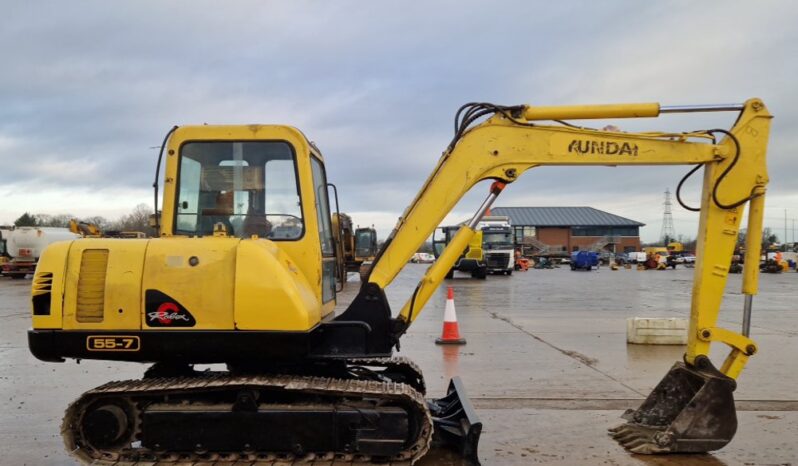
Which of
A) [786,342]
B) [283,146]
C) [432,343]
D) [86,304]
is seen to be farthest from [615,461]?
[786,342]

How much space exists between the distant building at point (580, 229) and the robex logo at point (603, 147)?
77.0 meters

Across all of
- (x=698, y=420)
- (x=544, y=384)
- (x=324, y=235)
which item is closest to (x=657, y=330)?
(x=544, y=384)

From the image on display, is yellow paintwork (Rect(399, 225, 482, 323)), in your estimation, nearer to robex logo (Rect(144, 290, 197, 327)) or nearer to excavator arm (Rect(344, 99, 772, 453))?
excavator arm (Rect(344, 99, 772, 453))

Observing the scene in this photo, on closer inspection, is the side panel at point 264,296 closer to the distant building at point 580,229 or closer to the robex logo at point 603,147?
the robex logo at point 603,147

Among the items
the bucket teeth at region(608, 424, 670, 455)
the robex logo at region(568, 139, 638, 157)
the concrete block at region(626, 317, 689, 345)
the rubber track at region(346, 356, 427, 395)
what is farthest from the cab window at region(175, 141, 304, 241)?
the concrete block at region(626, 317, 689, 345)

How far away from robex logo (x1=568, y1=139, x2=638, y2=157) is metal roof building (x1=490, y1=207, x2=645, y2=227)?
7904 cm

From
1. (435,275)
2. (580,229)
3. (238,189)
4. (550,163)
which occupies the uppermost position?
(580,229)

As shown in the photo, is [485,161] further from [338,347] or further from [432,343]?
[432,343]

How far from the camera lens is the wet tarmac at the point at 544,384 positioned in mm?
5383

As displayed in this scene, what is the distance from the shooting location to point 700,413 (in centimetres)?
520

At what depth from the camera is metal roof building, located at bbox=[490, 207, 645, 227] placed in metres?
85.9

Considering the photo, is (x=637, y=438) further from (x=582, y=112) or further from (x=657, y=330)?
(x=657, y=330)

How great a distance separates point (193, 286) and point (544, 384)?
4871mm

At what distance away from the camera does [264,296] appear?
4.55 m
